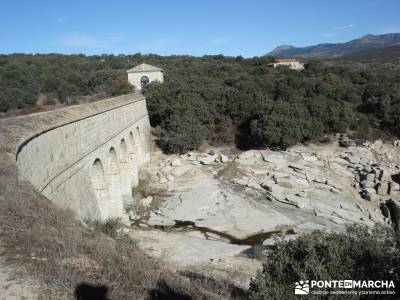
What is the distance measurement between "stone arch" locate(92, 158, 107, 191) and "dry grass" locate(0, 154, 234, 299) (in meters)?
8.42

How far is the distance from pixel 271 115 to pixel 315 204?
9756mm

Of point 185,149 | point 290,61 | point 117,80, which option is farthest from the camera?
point 290,61

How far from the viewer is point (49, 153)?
10.5 meters

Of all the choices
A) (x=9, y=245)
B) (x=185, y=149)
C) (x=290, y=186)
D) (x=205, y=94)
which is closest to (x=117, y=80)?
(x=205, y=94)

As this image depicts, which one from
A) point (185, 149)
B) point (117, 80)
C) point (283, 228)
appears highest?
point (117, 80)

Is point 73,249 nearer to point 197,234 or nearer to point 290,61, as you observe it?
point 197,234

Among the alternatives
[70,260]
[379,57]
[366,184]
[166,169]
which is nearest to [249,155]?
[166,169]

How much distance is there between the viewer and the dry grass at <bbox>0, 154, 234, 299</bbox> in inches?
178

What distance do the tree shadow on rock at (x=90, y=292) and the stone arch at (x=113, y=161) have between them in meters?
12.9

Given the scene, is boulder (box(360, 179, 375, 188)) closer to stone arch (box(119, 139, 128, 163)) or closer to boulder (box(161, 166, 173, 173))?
boulder (box(161, 166, 173, 173))
